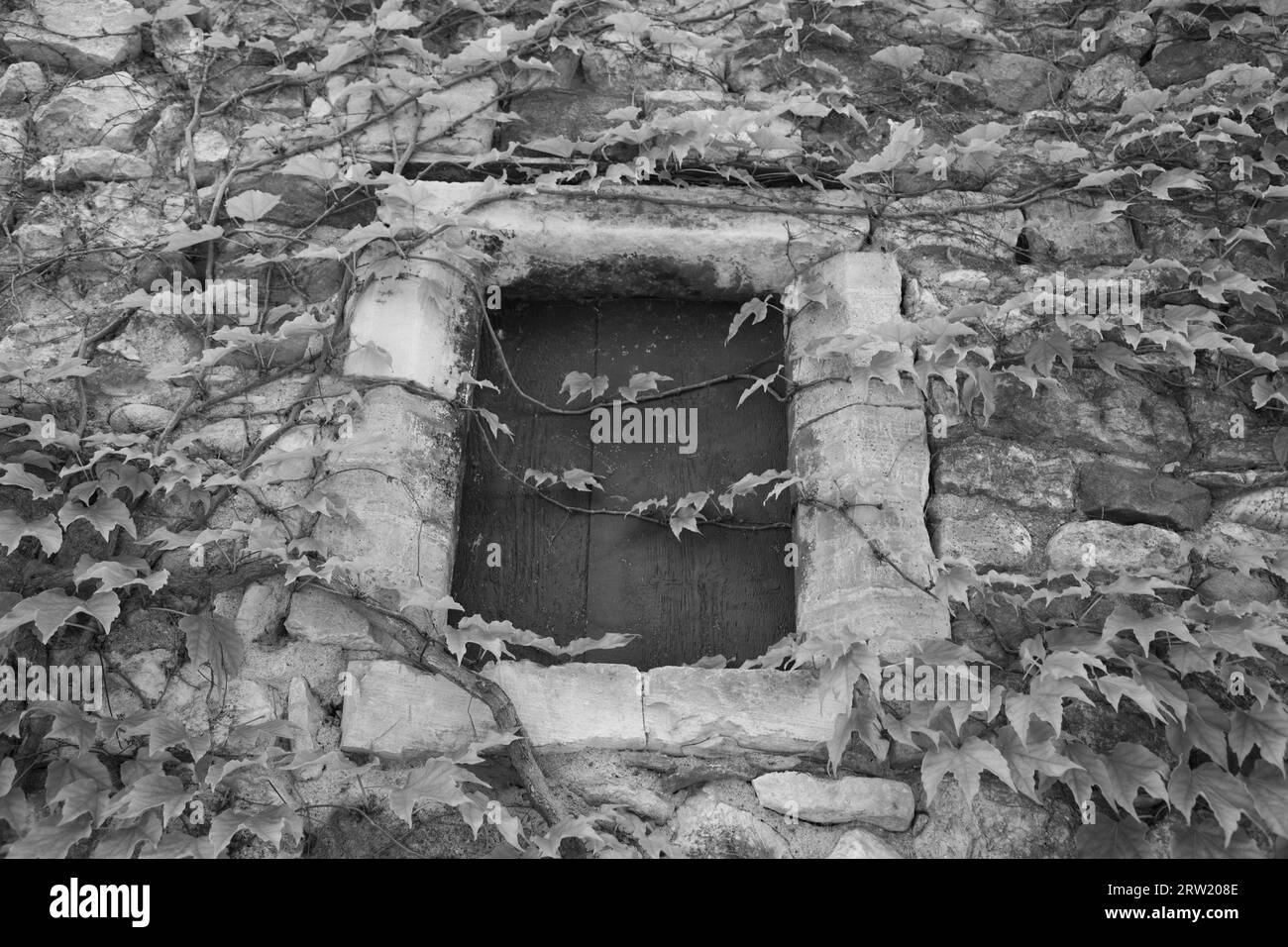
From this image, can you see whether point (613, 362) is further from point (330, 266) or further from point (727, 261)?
point (330, 266)

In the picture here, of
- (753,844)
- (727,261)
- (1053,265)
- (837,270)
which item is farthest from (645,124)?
(753,844)

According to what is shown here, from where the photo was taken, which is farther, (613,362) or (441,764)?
(613,362)

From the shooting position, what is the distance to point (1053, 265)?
9.36 feet

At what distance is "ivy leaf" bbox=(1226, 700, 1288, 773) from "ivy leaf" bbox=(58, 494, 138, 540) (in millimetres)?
2204

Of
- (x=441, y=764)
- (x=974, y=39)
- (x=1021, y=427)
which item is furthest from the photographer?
(x=974, y=39)

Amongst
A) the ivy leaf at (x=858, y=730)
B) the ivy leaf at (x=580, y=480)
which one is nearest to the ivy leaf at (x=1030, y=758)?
the ivy leaf at (x=858, y=730)

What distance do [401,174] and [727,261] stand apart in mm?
809

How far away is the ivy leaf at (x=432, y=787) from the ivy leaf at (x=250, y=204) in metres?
1.33

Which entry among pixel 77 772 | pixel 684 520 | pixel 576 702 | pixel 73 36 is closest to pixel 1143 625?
pixel 684 520

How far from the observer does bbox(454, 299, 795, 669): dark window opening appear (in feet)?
8.79

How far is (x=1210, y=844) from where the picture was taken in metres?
2.23

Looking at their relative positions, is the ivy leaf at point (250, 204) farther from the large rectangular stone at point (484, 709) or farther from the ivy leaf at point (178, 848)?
the ivy leaf at point (178, 848)

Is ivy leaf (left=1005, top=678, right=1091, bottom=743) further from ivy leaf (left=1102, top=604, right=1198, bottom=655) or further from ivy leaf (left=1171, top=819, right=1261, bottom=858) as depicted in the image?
ivy leaf (left=1171, top=819, right=1261, bottom=858)

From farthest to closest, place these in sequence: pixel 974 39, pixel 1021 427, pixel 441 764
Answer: pixel 974 39, pixel 1021 427, pixel 441 764
